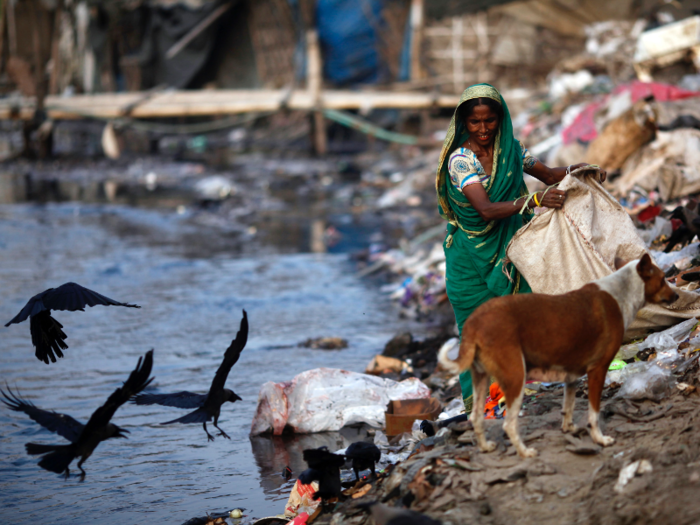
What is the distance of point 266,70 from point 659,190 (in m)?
14.2

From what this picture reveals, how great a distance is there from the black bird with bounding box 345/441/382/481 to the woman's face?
4.54 feet

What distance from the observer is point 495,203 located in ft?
9.73

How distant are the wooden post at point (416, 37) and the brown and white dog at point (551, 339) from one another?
12.9 meters

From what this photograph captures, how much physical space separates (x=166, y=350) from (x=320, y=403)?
76.7 inches

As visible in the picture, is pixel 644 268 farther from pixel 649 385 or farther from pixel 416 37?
pixel 416 37

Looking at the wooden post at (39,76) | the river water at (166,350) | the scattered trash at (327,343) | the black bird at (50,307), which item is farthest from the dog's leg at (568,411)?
the wooden post at (39,76)

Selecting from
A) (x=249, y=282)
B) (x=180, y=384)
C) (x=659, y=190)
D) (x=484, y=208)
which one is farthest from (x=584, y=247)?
(x=249, y=282)

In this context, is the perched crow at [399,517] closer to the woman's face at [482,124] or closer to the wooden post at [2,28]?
the woman's face at [482,124]

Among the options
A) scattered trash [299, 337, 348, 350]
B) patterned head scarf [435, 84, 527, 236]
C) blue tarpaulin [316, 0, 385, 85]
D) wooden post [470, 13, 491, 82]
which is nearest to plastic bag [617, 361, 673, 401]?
patterned head scarf [435, 84, 527, 236]

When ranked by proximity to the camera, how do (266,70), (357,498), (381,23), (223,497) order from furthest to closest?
1. (266,70)
2. (381,23)
3. (223,497)
4. (357,498)

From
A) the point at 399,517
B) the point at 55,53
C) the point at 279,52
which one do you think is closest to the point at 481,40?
the point at 279,52

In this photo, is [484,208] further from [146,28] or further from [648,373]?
[146,28]

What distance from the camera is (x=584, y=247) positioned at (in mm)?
3055

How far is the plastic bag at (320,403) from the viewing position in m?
3.93
